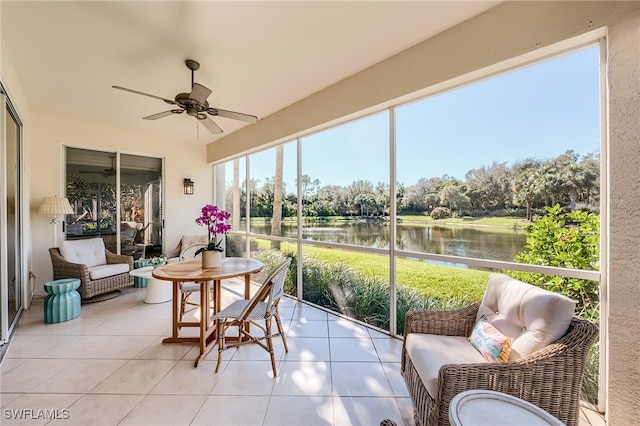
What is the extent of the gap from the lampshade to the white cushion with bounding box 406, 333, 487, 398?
203 inches

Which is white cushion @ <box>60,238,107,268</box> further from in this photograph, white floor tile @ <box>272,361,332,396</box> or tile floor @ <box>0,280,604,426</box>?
white floor tile @ <box>272,361,332,396</box>

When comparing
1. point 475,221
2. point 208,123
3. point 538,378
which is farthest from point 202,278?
point 475,221

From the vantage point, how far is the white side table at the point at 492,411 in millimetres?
1037

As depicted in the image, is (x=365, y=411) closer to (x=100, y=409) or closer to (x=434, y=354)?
(x=434, y=354)

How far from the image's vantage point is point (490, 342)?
5.27 ft

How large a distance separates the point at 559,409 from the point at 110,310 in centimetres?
471

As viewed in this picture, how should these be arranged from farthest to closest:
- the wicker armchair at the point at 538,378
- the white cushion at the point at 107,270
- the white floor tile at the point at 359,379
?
the white cushion at the point at 107,270, the white floor tile at the point at 359,379, the wicker armchair at the point at 538,378

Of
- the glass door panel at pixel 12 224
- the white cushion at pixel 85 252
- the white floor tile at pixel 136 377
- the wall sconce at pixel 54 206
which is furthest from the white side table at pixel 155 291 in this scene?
the white floor tile at pixel 136 377

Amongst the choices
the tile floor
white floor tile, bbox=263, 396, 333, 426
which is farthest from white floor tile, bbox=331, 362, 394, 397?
white floor tile, bbox=263, 396, 333, 426

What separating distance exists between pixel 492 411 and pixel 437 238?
1674mm

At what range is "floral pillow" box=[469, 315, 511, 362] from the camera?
1535 millimetres

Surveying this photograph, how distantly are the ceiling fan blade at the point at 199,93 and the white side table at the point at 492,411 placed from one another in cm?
282

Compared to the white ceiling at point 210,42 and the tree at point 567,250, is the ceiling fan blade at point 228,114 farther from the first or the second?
the tree at point 567,250

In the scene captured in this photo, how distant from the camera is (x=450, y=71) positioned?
2262 millimetres
